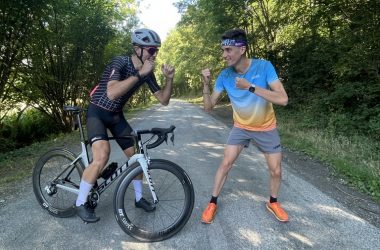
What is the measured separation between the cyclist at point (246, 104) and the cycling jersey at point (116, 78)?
833 millimetres

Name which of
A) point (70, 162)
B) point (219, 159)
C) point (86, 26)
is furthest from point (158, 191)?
point (86, 26)

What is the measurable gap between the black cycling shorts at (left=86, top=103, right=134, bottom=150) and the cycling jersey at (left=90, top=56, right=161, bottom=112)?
0.24 feet

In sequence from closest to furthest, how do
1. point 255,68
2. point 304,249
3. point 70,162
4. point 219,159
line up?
point 304,249 < point 255,68 < point 70,162 < point 219,159

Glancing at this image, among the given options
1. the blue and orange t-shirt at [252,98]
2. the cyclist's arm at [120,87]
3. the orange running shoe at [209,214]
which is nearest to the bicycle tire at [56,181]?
the cyclist's arm at [120,87]

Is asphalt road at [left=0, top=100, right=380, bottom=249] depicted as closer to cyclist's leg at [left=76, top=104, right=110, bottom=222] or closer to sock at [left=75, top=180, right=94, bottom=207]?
cyclist's leg at [left=76, top=104, right=110, bottom=222]

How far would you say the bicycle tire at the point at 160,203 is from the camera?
376cm

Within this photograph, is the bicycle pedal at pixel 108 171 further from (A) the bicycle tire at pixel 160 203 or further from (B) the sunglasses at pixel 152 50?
(B) the sunglasses at pixel 152 50

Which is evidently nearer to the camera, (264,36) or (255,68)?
(255,68)

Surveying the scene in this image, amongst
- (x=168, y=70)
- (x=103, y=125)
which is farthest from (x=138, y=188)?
(x=168, y=70)

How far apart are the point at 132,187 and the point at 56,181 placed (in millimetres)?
1088

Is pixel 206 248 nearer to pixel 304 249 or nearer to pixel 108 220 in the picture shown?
pixel 304 249

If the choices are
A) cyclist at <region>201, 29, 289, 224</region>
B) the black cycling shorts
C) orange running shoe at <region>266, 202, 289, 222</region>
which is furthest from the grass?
the black cycling shorts

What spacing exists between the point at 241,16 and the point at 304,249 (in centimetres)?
1910

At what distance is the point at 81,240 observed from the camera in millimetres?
3805
